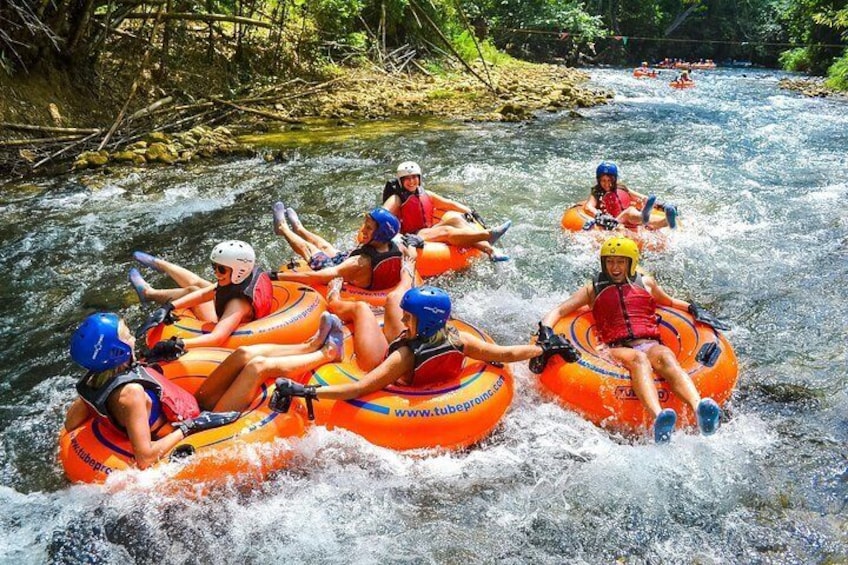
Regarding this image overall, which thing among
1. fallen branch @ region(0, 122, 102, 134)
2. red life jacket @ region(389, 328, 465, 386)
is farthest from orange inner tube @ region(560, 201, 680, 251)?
fallen branch @ region(0, 122, 102, 134)

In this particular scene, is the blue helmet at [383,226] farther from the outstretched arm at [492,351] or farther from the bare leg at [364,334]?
the outstretched arm at [492,351]

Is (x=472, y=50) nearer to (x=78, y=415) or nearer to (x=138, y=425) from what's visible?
(x=78, y=415)

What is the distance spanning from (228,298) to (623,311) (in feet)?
10.4

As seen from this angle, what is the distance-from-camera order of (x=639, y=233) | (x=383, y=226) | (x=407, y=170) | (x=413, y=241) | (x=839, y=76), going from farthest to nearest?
(x=839, y=76), (x=639, y=233), (x=407, y=170), (x=413, y=241), (x=383, y=226)

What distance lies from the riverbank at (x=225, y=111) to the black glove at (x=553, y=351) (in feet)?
29.8

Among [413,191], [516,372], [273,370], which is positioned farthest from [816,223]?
[273,370]

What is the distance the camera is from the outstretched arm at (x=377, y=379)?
473 centimetres

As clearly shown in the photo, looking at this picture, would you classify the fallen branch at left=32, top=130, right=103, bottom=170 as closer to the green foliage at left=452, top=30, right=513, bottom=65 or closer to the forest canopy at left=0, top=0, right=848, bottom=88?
the forest canopy at left=0, top=0, right=848, bottom=88

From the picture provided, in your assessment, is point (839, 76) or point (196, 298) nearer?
point (196, 298)

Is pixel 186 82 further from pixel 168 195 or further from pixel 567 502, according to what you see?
pixel 567 502

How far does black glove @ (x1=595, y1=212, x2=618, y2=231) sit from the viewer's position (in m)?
8.84

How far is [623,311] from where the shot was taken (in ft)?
18.6

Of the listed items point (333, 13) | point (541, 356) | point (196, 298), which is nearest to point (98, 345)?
point (196, 298)

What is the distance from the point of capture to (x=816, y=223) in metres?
9.71
